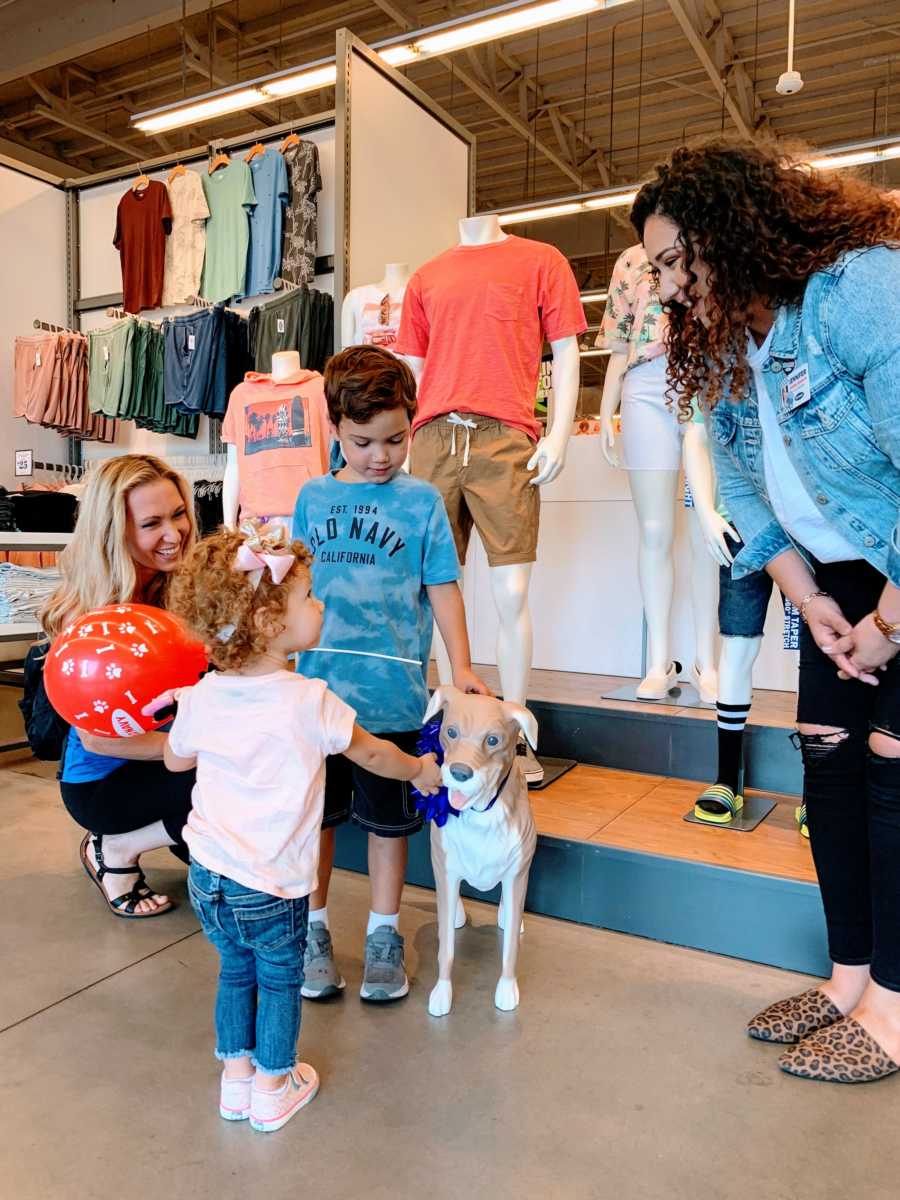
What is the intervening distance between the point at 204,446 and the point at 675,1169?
4558 millimetres

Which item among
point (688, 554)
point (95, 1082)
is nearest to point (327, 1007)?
point (95, 1082)

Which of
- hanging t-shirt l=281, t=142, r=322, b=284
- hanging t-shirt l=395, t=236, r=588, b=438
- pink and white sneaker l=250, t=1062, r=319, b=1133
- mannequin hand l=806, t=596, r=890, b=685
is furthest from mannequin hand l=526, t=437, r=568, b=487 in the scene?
hanging t-shirt l=281, t=142, r=322, b=284

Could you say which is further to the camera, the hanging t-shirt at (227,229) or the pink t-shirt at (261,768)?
the hanging t-shirt at (227,229)

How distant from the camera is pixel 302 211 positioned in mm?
4465

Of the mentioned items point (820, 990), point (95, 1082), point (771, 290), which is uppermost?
point (771, 290)

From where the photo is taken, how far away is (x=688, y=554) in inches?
146

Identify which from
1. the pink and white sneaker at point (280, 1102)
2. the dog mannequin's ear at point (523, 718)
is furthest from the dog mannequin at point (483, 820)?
the pink and white sneaker at point (280, 1102)

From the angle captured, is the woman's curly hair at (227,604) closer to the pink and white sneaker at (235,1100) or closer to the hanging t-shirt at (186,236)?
the pink and white sneaker at (235,1100)

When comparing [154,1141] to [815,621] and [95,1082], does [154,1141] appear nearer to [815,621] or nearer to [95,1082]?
[95,1082]

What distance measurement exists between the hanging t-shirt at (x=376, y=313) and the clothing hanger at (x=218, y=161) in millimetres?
2049

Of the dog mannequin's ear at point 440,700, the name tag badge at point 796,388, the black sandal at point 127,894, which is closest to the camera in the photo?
the name tag badge at point 796,388

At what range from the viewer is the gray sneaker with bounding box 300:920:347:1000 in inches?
73.8

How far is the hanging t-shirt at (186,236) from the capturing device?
16.6ft

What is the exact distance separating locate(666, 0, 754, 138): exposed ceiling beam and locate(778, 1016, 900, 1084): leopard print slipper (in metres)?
5.71
